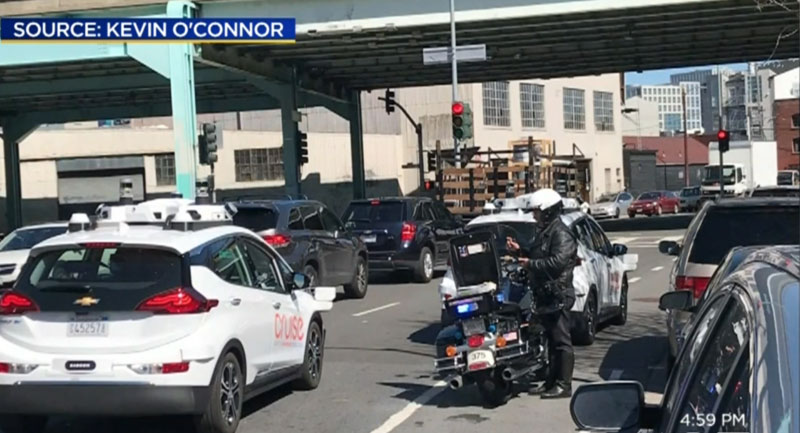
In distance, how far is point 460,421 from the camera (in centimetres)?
850

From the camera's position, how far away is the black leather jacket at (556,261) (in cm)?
902

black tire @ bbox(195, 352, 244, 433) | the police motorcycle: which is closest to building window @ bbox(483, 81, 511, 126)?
the police motorcycle

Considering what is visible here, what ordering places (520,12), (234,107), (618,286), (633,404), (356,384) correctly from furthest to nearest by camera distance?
(234,107) < (520,12) < (618,286) < (356,384) < (633,404)

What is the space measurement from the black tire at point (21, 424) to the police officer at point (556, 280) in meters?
4.23

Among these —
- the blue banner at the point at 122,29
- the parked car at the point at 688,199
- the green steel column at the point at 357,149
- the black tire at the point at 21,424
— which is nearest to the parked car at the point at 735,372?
the black tire at the point at 21,424

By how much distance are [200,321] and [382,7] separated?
2077 cm

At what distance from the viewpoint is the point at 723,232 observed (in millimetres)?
8984

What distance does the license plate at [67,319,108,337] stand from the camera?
7.37 meters

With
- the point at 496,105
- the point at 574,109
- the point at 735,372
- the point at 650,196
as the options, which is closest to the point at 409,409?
the point at 735,372

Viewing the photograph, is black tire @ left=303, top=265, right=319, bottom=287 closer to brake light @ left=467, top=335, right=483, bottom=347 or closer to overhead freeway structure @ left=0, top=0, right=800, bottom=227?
brake light @ left=467, top=335, right=483, bottom=347

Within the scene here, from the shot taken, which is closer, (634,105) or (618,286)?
(618,286)

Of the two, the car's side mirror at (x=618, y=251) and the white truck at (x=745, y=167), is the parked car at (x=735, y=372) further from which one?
the white truck at (x=745, y=167)

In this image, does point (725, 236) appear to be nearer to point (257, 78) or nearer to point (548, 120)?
point (257, 78)

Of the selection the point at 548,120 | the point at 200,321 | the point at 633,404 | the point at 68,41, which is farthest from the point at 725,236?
the point at 548,120
